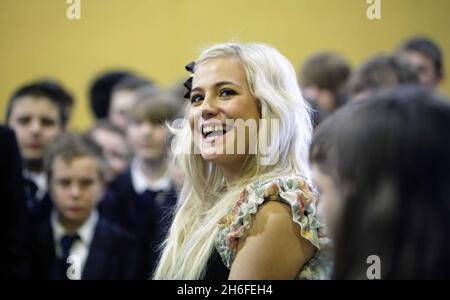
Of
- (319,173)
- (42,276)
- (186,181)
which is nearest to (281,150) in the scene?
(186,181)

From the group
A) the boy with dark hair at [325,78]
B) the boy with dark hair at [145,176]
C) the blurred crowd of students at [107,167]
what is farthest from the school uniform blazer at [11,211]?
the boy with dark hair at [325,78]

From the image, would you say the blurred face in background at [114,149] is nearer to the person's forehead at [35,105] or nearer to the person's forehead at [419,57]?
the person's forehead at [35,105]

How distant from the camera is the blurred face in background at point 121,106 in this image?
11.9ft

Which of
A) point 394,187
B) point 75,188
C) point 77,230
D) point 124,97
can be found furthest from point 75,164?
point 394,187

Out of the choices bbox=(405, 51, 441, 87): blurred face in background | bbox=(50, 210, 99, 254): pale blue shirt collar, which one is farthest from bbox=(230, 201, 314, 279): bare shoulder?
bbox=(405, 51, 441, 87): blurred face in background

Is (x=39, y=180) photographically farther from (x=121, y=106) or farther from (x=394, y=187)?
(x=394, y=187)

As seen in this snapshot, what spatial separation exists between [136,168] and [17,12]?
0.81 m

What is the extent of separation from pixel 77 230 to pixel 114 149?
84 cm

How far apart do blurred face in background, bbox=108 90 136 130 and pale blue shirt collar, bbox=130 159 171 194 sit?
48cm

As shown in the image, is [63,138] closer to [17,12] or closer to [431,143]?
[17,12]

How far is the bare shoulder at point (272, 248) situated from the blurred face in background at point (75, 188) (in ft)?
3.86

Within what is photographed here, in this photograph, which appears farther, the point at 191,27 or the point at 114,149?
the point at 114,149

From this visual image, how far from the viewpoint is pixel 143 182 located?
3104 mm
